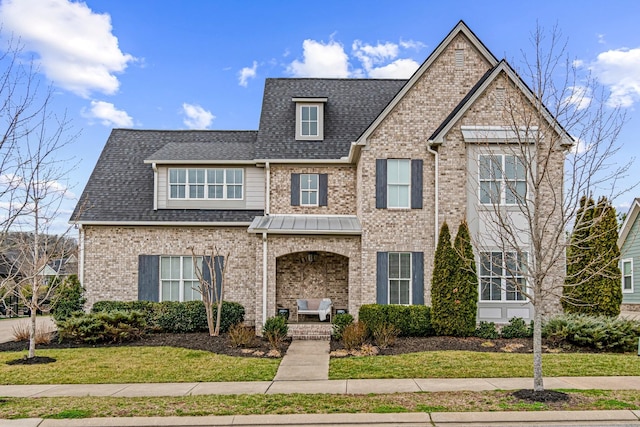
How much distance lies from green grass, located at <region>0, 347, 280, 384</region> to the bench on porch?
16.7ft

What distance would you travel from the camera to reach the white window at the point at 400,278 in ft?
58.3

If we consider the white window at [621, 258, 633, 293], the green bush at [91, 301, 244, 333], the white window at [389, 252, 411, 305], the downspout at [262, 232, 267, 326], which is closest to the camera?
the white window at [389, 252, 411, 305]

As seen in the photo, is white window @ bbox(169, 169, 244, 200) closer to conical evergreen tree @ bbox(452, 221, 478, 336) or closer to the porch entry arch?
the porch entry arch

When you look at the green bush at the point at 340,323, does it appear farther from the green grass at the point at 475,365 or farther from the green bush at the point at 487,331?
the green bush at the point at 487,331

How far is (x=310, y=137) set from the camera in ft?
70.5

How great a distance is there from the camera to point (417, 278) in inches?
700

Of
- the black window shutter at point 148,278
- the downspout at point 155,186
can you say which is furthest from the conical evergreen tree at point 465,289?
the downspout at point 155,186

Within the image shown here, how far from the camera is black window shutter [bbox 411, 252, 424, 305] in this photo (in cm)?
1764

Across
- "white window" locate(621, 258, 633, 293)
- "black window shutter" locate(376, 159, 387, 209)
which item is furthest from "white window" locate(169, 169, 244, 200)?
"white window" locate(621, 258, 633, 293)

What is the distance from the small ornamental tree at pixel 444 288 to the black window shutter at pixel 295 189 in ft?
18.9

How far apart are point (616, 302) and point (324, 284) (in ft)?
30.5

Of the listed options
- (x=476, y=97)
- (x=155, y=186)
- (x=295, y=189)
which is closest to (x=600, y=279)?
Answer: (x=476, y=97)

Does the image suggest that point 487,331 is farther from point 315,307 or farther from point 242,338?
point 242,338

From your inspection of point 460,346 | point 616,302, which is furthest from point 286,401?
point 616,302
